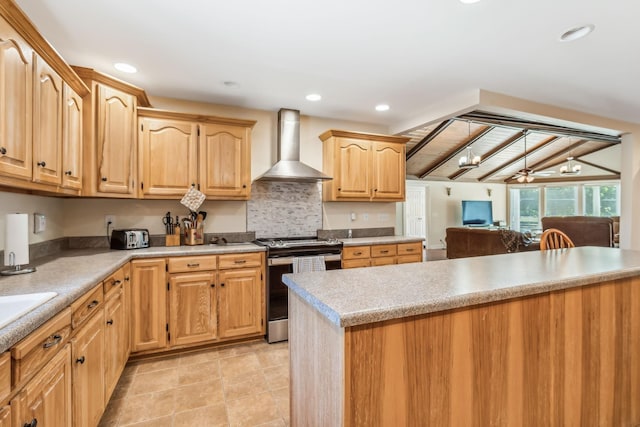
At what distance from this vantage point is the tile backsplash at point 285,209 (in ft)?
12.4

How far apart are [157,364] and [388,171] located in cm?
328

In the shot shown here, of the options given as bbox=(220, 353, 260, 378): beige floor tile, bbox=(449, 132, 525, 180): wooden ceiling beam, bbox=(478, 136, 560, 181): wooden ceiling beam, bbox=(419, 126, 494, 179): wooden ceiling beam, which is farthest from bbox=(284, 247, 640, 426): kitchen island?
bbox=(478, 136, 560, 181): wooden ceiling beam

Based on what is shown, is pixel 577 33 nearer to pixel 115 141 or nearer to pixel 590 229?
pixel 115 141

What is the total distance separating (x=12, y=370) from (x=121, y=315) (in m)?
1.45

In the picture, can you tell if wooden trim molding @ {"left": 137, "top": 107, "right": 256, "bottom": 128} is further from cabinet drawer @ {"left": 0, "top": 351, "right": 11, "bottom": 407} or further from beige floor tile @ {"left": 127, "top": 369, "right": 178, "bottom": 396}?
cabinet drawer @ {"left": 0, "top": 351, "right": 11, "bottom": 407}

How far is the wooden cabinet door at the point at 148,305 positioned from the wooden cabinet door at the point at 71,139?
2.64 feet

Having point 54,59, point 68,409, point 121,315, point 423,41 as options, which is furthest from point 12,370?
point 423,41

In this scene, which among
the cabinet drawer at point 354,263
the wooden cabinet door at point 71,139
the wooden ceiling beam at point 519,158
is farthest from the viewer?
the wooden ceiling beam at point 519,158

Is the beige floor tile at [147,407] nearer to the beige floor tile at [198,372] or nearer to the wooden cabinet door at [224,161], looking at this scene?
the beige floor tile at [198,372]

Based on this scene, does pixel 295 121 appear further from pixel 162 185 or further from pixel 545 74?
pixel 545 74

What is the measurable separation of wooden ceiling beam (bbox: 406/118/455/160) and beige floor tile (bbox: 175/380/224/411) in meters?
5.96

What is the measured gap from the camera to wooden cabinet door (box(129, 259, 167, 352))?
2689mm

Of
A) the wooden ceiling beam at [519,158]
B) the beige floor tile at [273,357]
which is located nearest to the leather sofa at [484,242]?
the wooden ceiling beam at [519,158]

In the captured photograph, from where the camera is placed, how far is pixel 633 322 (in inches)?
71.6
